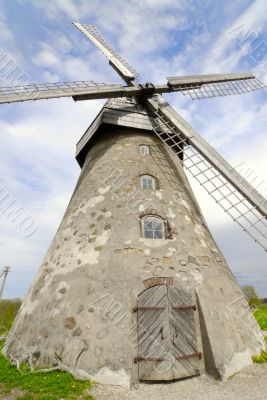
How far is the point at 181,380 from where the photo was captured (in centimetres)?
557

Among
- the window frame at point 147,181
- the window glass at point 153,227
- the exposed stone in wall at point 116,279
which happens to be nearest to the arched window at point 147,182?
the window frame at point 147,181

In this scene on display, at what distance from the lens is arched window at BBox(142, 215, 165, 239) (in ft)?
23.0

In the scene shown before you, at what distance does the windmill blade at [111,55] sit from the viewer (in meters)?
11.4

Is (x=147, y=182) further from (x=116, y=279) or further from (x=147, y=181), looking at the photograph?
(x=116, y=279)

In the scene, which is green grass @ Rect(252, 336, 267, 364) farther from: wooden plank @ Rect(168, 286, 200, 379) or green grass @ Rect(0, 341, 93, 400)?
green grass @ Rect(0, 341, 93, 400)

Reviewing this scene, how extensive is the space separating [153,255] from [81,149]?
18.8ft

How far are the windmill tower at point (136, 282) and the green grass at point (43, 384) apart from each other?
0.25 m

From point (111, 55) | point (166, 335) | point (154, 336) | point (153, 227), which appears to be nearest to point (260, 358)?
point (166, 335)

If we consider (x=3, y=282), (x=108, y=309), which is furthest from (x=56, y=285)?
(x=3, y=282)

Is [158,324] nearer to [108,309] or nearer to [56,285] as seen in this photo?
[108,309]

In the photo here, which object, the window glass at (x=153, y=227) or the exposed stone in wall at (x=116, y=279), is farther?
the window glass at (x=153, y=227)

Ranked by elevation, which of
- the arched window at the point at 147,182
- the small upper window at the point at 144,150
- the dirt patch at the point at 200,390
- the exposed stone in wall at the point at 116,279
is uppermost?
the small upper window at the point at 144,150

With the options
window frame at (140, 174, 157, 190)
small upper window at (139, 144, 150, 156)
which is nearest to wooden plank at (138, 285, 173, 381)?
window frame at (140, 174, 157, 190)

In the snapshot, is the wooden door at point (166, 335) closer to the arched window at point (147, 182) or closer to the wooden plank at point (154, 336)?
the wooden plank at point (154, 336)
